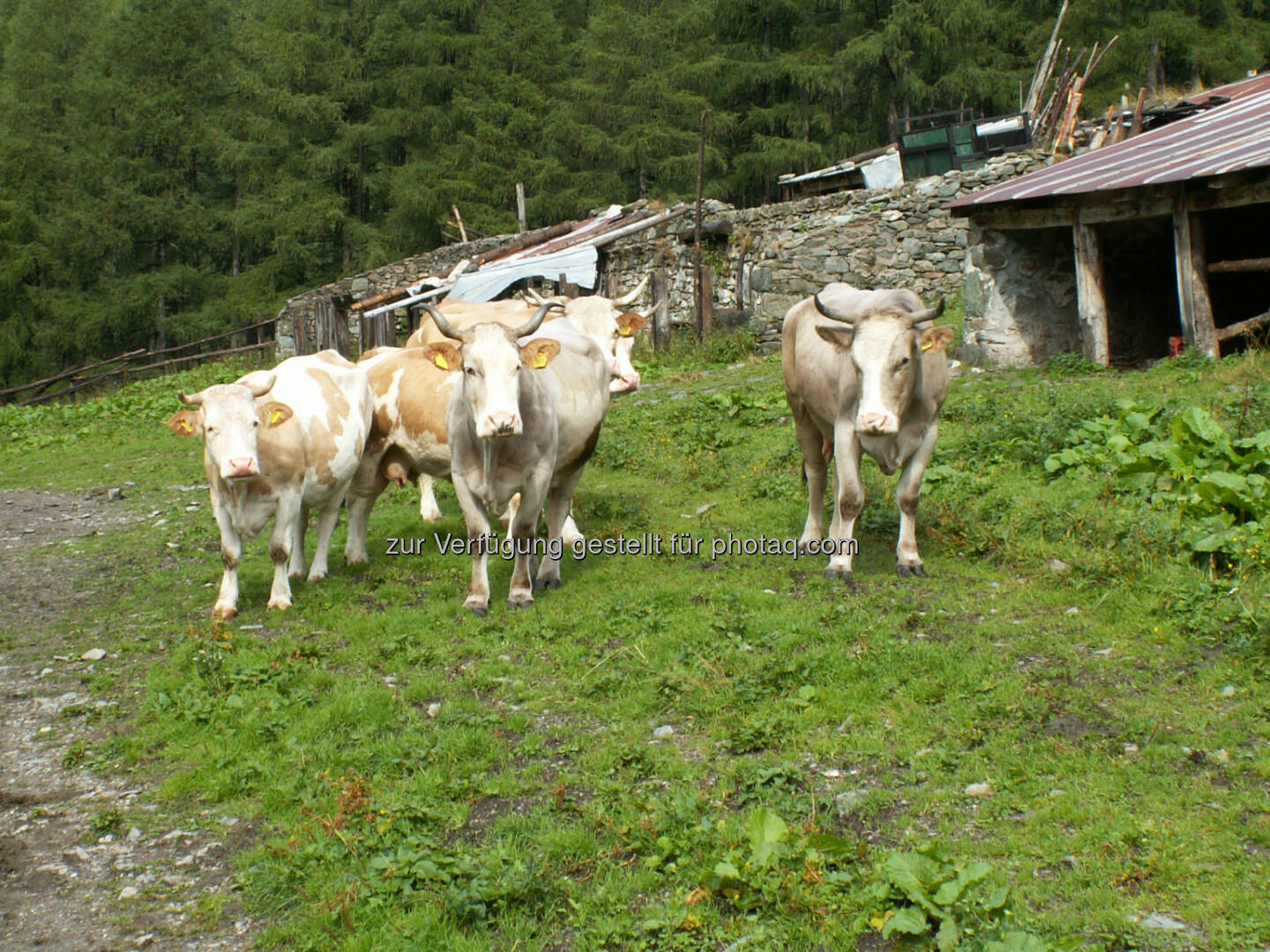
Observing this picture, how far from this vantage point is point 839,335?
7.46 metres

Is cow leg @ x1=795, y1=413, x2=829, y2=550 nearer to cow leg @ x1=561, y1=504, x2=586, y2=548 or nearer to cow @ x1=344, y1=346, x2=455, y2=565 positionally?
cow leg @ x1=561, y1=504, x2=586, y2=548

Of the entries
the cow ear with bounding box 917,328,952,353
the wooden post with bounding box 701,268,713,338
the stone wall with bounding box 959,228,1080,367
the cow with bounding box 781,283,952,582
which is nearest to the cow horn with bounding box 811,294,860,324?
the cow with bounding box 781,283,952,582

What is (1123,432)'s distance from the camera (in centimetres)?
905

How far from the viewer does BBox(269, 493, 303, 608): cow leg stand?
7945 millimetres

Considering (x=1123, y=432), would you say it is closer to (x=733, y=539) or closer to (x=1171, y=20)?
(x=733, y=539)

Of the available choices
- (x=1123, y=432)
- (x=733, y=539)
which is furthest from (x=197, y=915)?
(x=1123, y=432)

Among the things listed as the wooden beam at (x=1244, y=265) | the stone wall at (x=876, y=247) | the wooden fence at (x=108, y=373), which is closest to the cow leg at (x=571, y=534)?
the wooden beam at (x=1244, y=265)

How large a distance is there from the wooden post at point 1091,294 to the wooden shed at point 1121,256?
1 cm

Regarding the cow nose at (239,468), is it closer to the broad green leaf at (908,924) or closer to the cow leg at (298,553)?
the cow leg at (298,553)

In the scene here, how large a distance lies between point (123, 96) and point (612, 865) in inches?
1772

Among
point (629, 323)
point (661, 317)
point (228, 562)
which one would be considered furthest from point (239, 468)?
point (661, 317)

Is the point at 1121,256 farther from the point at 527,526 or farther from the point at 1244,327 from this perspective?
the point at 527,526

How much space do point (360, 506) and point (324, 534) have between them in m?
0.56

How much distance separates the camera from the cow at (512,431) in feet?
23.8
